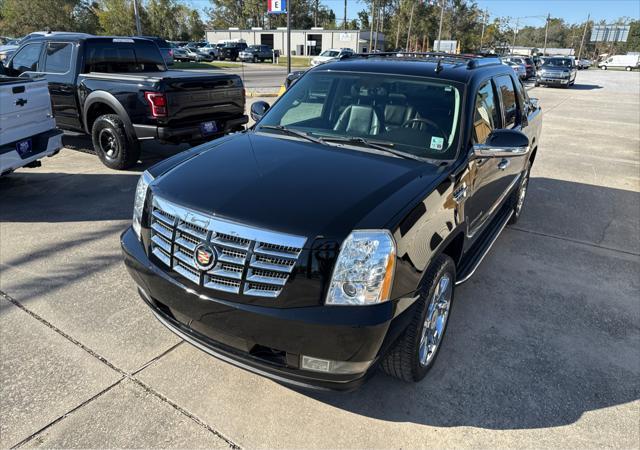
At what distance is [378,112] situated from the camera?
11.2ft

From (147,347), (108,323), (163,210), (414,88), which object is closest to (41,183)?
(108,323)

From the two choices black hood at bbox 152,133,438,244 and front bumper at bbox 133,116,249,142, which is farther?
front bumper at bbox 133,116,249,142

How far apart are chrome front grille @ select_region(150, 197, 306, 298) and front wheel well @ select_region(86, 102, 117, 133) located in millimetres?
5616

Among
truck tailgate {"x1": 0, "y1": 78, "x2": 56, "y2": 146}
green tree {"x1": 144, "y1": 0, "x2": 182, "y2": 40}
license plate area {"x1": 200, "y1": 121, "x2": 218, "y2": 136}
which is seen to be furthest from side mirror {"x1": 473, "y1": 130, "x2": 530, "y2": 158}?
green tree {"x1": 144, "y1": 0, "x2": 182, "y2": 40}

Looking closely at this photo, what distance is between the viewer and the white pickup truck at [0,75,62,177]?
213 inches

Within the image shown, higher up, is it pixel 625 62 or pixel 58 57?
pixel 58 57

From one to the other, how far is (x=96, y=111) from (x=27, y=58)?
72.0 inches

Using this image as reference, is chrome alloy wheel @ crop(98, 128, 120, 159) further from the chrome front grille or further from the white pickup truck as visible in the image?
the chrome front grille

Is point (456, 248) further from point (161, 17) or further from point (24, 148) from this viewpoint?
point (161, 17)

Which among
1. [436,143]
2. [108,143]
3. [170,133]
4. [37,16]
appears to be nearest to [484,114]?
[436,143]

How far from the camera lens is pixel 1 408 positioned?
2586mm

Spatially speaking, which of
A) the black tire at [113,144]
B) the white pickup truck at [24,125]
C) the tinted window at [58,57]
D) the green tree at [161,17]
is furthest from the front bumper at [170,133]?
the green tree at [161,17]

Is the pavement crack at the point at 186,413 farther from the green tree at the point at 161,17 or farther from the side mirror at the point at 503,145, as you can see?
the green tree at the point at 161,17

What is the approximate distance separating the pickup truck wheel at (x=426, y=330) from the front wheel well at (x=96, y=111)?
622 centimetres
